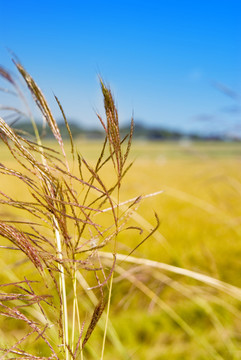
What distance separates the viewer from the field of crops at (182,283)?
79 cm

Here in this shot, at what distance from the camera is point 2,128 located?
0.30m

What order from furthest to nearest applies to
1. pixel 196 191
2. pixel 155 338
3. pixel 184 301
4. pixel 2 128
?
pixel 196 191 → pixel 184 301 → pixel 155 338 → pixel 2 128

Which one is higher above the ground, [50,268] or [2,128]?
[2,128]

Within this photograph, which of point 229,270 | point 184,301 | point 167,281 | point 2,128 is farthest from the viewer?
point 229,270

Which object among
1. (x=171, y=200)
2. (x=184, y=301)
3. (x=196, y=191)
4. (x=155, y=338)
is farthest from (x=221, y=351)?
(x=196, y=191)

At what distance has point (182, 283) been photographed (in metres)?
1.04

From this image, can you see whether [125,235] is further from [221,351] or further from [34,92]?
[34,92]

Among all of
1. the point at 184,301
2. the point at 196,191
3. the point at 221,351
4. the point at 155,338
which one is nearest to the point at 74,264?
the point at 221,351

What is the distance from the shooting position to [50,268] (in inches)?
12.8

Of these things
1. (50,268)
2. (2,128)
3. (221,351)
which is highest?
(2,128)

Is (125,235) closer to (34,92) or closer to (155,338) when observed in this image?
(155,338)

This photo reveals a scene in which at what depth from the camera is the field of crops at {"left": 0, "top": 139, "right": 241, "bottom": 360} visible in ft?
2.58

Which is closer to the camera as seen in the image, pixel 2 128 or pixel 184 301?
pixel 2 128

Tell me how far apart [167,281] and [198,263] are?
4.31 feet
